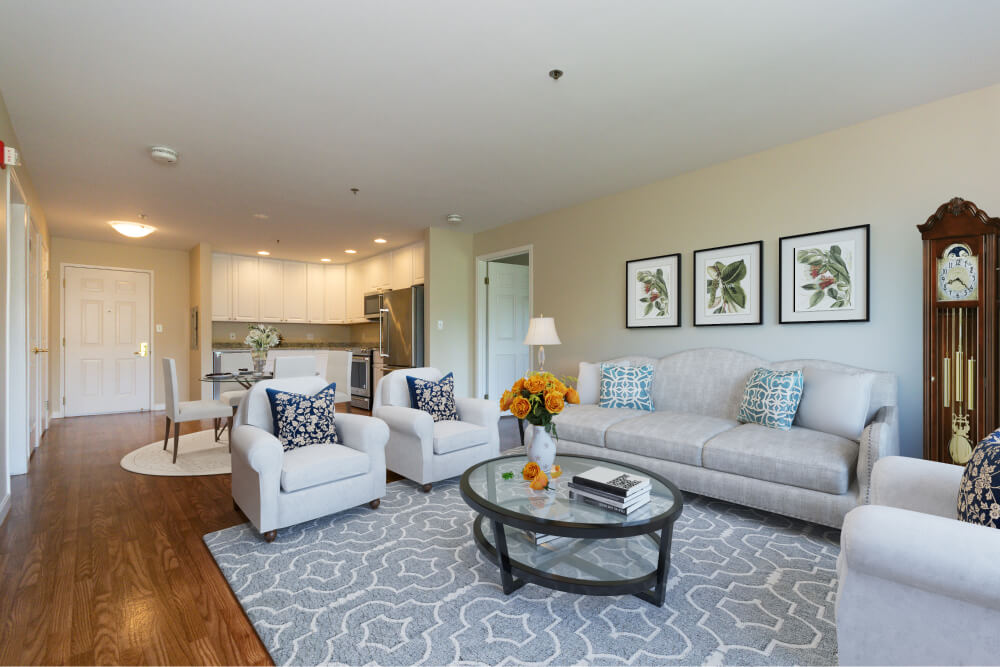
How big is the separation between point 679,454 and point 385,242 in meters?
4.79

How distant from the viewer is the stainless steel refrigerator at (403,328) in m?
5.88

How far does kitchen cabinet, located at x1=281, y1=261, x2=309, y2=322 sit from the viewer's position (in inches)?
296

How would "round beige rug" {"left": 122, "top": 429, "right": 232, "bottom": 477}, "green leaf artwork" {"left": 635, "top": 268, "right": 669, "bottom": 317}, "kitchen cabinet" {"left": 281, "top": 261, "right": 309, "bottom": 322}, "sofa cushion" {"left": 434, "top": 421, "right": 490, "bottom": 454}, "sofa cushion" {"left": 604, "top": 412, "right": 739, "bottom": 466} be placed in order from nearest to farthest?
"sofa cushion" {"left": 604, "top": 412, "right": 739, "bottom": 466} → "sofa cushion" {"left": 434, "top": 421, "right": 490, "bottom": 454} → "round beige rug" {"left": 122, "top": 429, "right": 232, "bottom": 477} → "green leaf artwork" {"left": 635, "top": 268, "right": 669, "bottom": 317} → "kitchen cabinet" {"left": 281, "top": 261, "right": 309, "bottom": 322}

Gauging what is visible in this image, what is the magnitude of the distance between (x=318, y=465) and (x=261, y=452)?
301 millimetres

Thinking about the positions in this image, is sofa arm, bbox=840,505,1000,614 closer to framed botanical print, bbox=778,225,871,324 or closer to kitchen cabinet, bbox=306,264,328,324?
framed botanical print, bbox=778,225,871,324

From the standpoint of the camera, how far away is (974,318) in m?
2.40

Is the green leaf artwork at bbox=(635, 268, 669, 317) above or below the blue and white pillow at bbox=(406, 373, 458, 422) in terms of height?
above

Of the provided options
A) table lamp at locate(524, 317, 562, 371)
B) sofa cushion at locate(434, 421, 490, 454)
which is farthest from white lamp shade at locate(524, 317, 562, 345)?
sofa cushion at locate(434, 421, 490, 454)

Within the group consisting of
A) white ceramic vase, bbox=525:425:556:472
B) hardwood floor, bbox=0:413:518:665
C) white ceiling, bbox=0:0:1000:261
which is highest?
white ceiling, bbox=0:0:1000:261

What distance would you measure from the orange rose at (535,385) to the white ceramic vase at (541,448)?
0.18 metres

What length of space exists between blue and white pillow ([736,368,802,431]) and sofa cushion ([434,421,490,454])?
1.81 meters

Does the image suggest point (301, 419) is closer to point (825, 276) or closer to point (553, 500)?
point (553, 500)

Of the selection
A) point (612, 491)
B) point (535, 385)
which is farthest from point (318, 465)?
point (612, 491)

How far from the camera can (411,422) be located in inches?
120
